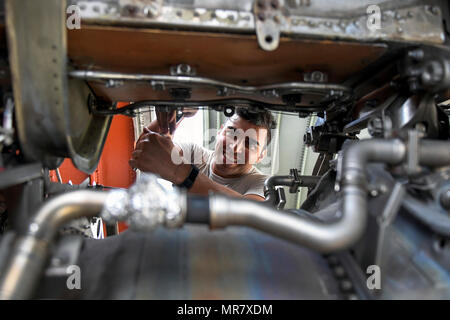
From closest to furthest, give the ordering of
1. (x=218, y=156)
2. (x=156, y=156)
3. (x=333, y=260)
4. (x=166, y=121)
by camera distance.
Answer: (x=333, y=260)
(x=166, y=121)
(x=156, y=156)
(x=218, y=156)

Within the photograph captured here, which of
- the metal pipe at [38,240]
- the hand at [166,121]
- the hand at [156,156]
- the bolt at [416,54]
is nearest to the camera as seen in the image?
→ the metal pipe at [38,240]

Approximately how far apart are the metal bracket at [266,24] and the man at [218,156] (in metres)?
0.48

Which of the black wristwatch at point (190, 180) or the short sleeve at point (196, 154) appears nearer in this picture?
the black wristwatch at point (190, 180)

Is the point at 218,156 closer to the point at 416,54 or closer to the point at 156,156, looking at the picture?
the point at 156,156

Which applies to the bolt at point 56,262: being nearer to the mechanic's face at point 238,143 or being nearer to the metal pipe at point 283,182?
the metal pipe at point 283,182

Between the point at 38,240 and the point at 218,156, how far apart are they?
1724 mm

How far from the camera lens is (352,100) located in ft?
3.70

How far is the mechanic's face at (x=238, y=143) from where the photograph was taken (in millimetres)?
2191

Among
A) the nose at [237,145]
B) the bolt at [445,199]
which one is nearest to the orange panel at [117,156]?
Result: the nose at [237,145]

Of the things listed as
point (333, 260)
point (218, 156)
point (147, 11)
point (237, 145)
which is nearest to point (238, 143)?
point (237, 145)

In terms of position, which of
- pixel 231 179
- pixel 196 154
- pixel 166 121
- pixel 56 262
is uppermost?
pixel 166 121

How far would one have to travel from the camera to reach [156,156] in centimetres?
157

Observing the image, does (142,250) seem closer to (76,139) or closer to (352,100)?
(76,139)
